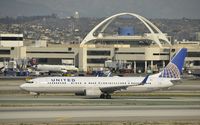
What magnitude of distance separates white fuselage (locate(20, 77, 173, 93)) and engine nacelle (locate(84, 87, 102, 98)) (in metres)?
0.48

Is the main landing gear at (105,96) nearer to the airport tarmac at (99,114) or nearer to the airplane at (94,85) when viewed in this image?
the airplane at (94,85)

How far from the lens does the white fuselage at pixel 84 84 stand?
246ft

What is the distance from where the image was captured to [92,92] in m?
75.3

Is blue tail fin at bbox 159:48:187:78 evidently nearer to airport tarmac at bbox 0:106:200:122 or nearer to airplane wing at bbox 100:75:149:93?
airplane wing at bbox 100:75:149:93

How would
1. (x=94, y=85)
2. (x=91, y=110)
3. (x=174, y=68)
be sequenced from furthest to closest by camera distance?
(x=174, y=68)
(x=94, y=85)
(x=91, y=110)

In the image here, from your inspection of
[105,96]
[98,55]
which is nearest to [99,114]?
[105,96]

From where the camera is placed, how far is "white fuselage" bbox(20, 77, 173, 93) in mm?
74938

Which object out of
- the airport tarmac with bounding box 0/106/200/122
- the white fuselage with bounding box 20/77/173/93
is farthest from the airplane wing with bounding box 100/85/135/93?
the airport tarmac with bounding box 0/106/200/122

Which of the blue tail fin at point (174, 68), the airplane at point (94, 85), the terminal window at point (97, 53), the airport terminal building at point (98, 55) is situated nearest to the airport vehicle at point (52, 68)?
the airport terminal building at point (98, 55)

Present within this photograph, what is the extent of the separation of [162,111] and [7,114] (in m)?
16.2

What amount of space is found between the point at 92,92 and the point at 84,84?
1679 millimetres

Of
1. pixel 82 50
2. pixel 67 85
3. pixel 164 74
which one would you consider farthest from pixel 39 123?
pixel 82 50

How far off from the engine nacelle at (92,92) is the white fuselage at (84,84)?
48cm

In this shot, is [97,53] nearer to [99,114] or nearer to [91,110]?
[91,110]
